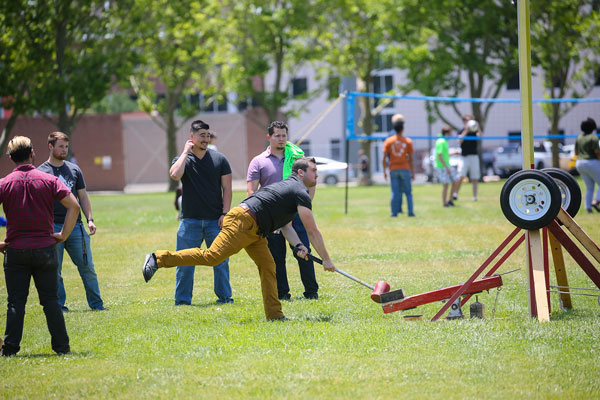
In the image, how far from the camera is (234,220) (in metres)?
7.53

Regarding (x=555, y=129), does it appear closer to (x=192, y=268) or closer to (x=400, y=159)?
Answer: (x=400, y=159)

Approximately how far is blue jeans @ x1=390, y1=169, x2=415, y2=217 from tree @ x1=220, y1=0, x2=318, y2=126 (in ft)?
72.6

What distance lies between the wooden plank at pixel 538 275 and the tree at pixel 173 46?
28556mm

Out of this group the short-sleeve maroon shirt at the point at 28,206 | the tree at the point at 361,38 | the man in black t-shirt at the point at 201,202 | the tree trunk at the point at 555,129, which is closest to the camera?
the short-sleeve maroon shirt at the point at 28,206

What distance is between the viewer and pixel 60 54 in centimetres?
3105

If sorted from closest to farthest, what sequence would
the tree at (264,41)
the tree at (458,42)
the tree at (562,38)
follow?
1. the tree at (562,38)
2. the tree at (458,42)
3. the tree at (264,41)

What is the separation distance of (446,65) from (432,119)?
336cm

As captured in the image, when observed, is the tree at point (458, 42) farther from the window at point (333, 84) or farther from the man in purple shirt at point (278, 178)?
A: the man in purple shirt at point (278, 178)

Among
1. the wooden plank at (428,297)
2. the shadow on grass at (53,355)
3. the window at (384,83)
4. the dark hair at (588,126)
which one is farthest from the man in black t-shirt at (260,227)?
the window at (384,83)

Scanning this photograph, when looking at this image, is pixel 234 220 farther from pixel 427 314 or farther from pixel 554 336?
pixel 554 336

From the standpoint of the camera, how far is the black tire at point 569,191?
26.7 feet

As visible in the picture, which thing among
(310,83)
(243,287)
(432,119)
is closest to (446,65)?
(432,119)

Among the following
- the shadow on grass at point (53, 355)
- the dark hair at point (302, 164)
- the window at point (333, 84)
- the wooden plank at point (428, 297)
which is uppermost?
the window at point (333, 84)

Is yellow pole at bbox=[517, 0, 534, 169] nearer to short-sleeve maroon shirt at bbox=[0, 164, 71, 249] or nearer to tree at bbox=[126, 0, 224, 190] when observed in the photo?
short-sleeve maroon shirt at bbox=[0, 164, 71, 249]
